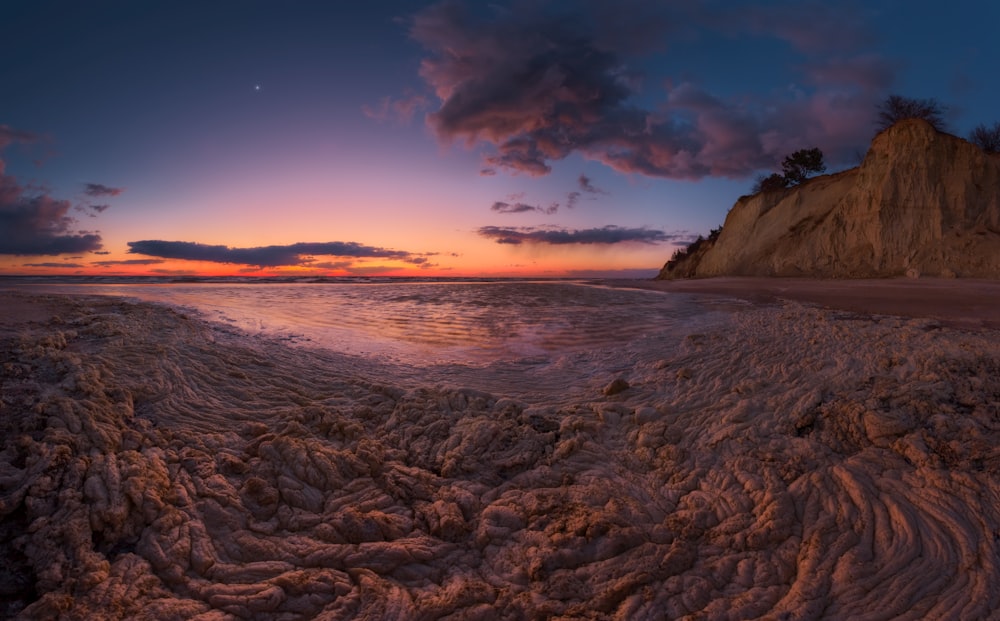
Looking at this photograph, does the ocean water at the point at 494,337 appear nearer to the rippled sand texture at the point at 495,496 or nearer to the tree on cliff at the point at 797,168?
the rippled sand texture at the point at 495,496

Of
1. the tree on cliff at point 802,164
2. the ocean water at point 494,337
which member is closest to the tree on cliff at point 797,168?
the tree on cliff at point 802,164

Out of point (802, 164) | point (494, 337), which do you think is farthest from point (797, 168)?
point (494, 337)

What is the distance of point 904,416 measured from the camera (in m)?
3.53

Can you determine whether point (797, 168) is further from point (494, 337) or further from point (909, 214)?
point (494, 337)

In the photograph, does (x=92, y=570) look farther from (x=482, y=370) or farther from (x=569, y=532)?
(x=482, y=370)

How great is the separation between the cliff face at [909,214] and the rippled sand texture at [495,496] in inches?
781

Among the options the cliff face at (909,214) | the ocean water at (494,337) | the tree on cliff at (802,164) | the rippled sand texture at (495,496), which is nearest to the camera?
the rippled sand texture at (495,496)

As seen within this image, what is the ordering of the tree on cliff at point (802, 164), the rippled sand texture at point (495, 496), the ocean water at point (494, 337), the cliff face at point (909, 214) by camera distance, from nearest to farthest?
the rippled sand texture at point (495, 496), the ocean water at point (494, 337), the cliff face at point (909, 214), the tree on cliff at point (802, 164)

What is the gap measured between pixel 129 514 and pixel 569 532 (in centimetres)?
248

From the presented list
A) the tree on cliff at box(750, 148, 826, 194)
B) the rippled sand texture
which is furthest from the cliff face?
the rippled sand texture

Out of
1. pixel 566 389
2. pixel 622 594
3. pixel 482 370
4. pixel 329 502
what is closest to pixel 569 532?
pixel 622 594

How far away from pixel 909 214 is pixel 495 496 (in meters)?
25.4

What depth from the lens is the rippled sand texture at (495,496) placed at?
7.09 ft

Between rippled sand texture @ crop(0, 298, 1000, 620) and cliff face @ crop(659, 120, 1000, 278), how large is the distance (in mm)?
19827
